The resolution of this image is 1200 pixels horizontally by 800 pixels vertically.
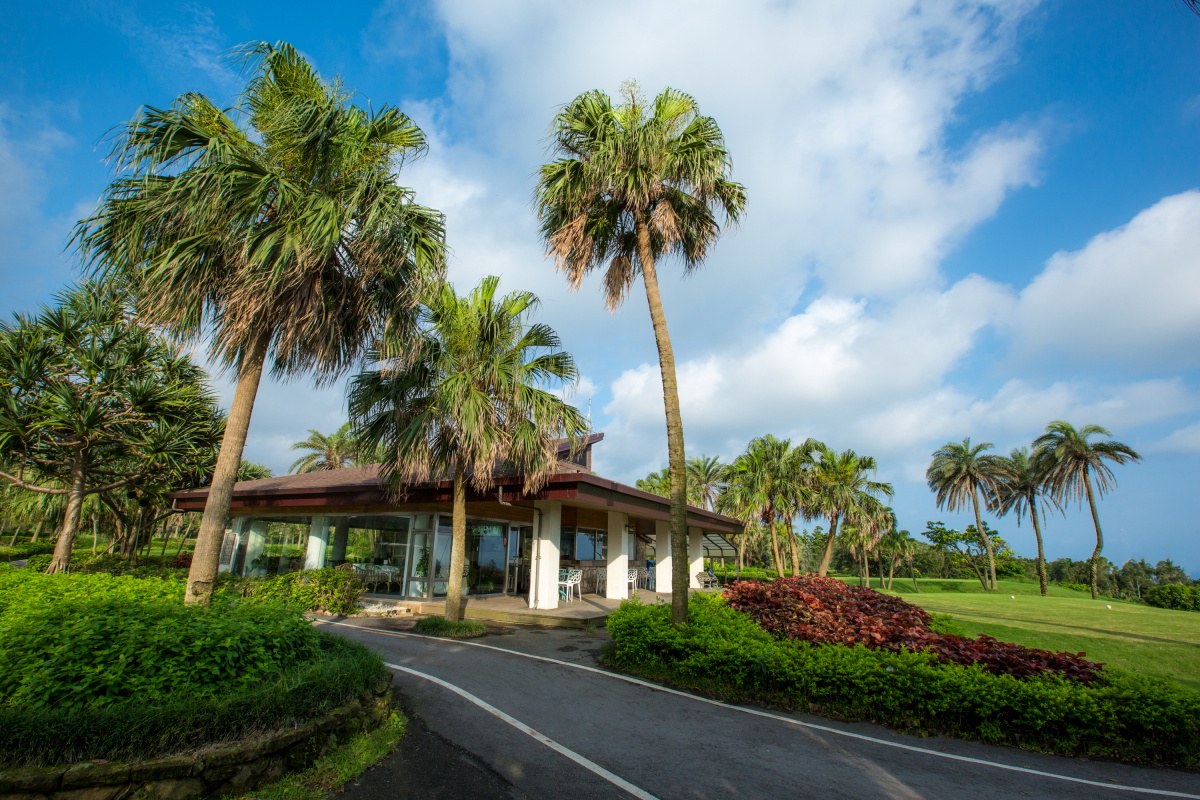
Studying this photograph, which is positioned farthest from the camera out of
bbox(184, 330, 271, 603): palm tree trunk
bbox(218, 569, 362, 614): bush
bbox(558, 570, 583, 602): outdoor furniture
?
bbox(558, 570, 583, 602): outdoor furniture

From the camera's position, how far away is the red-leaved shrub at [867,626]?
6.88 meters

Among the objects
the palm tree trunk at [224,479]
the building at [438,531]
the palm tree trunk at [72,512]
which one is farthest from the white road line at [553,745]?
the palm tree trunk at [72,512]

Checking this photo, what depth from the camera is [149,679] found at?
4.25 m

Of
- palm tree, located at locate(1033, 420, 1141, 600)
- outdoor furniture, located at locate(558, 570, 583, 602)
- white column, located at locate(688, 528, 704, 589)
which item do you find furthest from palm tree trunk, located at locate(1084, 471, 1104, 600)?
outdoor furniture, located at locate(558, 570, 583, 602)

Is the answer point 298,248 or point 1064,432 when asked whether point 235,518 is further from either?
point 1064,432

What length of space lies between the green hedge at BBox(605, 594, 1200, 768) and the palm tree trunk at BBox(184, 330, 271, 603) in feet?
20.9

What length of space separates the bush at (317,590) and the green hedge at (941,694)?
9.70 m

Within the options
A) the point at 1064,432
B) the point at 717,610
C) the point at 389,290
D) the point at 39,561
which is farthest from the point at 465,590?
the point at 1064,432

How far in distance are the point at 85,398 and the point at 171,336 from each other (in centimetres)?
1017

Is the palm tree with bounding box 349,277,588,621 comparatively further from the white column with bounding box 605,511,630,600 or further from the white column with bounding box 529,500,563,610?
the white column with bounding box 605,511,630,600

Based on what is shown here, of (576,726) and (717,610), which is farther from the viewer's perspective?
(717,610)

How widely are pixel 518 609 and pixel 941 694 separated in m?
10.1

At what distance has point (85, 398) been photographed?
14.3m

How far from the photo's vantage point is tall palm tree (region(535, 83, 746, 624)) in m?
9.32
